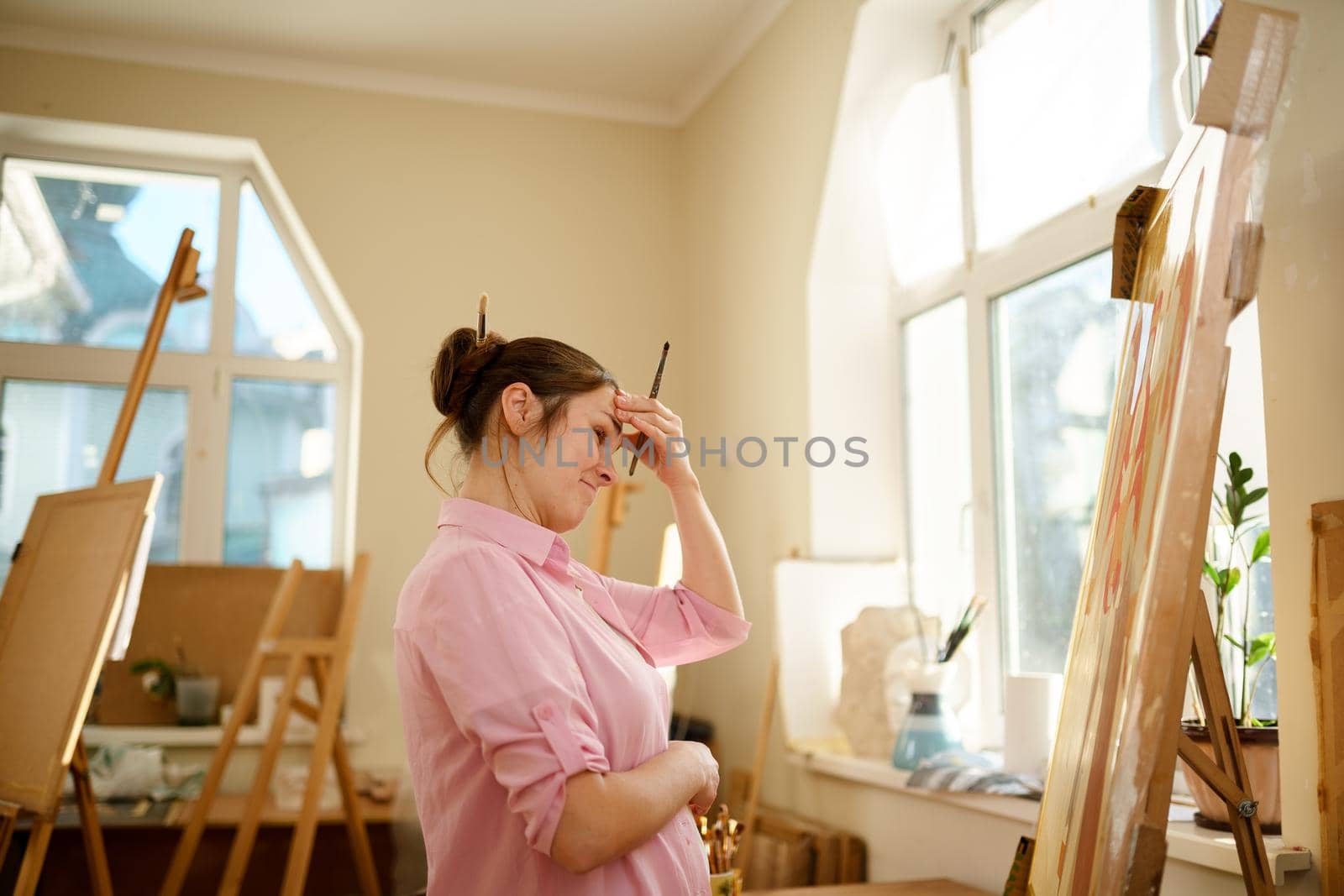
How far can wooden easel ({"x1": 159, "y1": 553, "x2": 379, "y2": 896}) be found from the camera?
9.45ft

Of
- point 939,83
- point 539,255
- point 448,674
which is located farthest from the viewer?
point 539,255

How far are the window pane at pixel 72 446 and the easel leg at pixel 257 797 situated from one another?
3.58ft

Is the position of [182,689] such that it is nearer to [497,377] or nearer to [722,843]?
[722,843]

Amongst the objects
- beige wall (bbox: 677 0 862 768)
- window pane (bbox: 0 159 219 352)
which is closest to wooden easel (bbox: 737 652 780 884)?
beige wall (bbox: 677 0 862 768)

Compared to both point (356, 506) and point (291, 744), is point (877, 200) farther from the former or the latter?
point (291, 744)

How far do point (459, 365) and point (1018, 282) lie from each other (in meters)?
1.62

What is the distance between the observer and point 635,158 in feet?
13.6

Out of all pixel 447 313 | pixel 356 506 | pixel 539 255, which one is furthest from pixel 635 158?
pixel 356 506

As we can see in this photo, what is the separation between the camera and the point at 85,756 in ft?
8.73

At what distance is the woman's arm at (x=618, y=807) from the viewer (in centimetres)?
109

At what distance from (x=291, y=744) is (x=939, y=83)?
280 centimetres

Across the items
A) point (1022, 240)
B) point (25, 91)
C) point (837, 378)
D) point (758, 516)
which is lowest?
point (758, 516)

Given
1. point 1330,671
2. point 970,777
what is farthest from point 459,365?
point 970,777

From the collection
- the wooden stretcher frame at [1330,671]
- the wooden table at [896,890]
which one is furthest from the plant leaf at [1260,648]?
the wooden table at [896,890]
